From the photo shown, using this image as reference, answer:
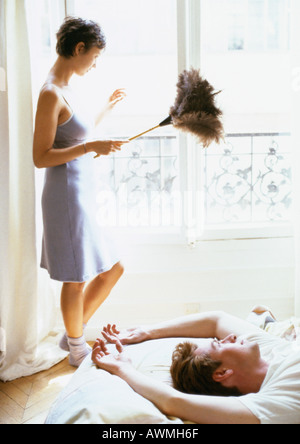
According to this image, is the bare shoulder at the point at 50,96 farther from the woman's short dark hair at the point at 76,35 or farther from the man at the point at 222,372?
the man at the point at 222,372

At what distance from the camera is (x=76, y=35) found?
6.35 feet

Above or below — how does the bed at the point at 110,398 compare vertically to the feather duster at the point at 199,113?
below

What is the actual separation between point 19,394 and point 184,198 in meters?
1.38

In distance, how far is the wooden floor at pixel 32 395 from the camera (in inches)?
74.3

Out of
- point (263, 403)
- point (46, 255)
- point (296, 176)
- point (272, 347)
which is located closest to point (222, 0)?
point (296, 176)

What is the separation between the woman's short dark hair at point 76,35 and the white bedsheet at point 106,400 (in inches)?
52.4

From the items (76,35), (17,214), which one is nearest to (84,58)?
(76,35)

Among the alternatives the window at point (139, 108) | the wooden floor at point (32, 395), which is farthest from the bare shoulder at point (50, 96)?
the wooden floor at point (32, 395)

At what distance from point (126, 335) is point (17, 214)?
0.97 m

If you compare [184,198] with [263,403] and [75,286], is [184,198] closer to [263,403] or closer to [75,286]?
[75,286]

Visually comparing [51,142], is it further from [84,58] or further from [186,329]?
[186,329]

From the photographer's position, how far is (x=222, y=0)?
8.41ft

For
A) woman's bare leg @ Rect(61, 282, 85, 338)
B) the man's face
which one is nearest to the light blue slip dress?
woman's bare leg @ Rect(61, 282, 85, 338)

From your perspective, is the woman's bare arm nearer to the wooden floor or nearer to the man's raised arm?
the man's raised arm
